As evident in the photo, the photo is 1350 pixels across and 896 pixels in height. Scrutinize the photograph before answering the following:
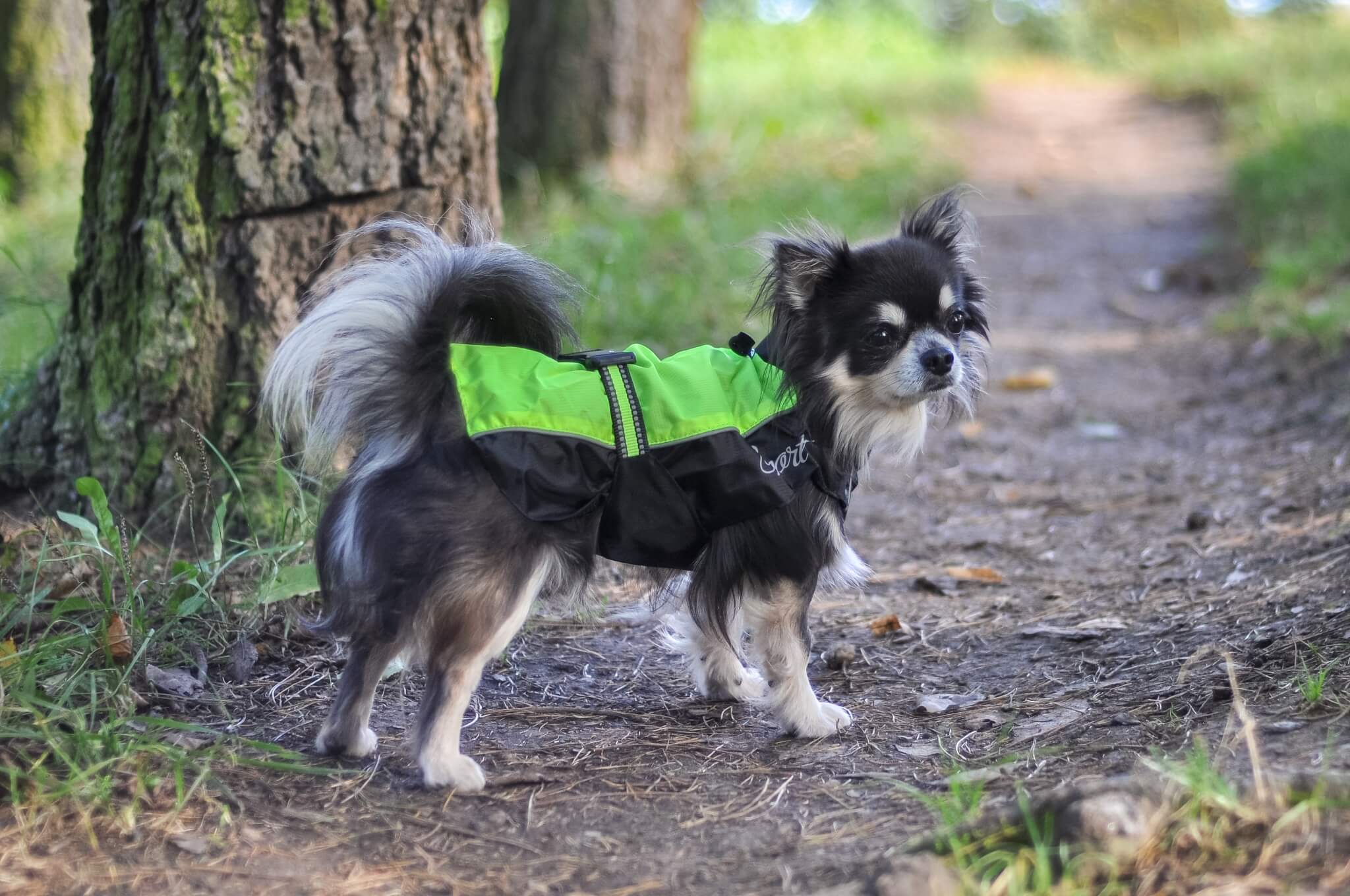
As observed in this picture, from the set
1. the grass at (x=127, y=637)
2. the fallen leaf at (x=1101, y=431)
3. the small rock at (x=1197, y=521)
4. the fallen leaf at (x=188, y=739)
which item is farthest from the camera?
the fallen leaf at (x=1101, y=431)

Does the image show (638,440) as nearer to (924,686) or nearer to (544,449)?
(544,449)

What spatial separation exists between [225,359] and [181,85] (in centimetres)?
88

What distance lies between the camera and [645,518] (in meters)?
3.21

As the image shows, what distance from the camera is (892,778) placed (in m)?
3.10

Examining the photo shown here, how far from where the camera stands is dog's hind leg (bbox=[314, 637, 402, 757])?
3.10 m

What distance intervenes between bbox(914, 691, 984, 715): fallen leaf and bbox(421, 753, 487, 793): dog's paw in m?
1.31

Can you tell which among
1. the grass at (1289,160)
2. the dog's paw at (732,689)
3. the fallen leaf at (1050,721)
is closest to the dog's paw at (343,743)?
the dog's paw at (732,689)

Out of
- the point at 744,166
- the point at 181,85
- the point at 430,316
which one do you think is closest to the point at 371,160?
the point at 181,85

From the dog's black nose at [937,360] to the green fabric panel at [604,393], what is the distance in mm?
394

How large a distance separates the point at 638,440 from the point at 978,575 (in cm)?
201

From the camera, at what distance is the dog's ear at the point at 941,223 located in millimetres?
3725

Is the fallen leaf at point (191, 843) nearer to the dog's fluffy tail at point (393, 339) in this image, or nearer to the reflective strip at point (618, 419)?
the dog's fluffy tail at point (393, 339)

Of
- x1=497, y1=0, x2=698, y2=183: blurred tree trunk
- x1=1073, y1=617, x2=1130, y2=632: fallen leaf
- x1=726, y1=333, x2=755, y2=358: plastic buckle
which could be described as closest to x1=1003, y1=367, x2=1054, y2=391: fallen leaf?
x1=1073, y1=617, x2=1130, y2=632: fallen leaf

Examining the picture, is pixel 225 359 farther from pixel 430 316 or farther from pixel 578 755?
pixel 578 755
